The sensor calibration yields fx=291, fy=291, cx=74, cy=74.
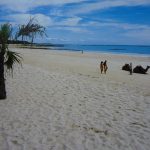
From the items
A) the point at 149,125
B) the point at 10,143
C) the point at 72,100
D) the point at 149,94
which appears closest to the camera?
the point at 10,143

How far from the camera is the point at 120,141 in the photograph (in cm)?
643

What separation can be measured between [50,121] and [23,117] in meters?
0.83

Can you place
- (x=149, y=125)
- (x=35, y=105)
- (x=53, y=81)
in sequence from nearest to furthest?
(x=149, y=125) < (x=35, y=105) < (x=53, y=81)

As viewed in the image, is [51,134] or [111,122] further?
[111,122]

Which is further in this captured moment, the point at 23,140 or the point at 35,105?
the point at 35,105

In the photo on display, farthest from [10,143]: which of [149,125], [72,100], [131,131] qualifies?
[72,100]

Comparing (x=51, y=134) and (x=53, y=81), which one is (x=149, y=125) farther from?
(x=53, y=81)

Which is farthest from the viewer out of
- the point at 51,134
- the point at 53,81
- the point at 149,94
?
the point at 53,81

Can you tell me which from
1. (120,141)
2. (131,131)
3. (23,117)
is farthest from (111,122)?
(23,117)

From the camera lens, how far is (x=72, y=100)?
33.3 ft

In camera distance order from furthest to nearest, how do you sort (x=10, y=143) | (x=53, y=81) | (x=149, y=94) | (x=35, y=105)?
(x=53, y=81), (x=149, y=94), (x=35, y=105), (x=10, y=143)

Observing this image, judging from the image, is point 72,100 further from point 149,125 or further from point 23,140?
point 23,140

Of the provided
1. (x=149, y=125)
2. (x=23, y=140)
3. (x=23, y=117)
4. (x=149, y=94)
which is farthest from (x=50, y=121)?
(x=149, y=94)

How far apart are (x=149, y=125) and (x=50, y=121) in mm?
2588
